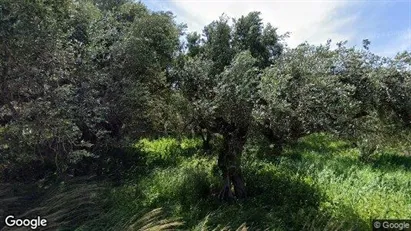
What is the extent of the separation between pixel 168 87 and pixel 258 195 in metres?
3.90

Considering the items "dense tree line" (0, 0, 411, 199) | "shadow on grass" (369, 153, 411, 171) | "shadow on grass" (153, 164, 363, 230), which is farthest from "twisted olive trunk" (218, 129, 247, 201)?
"shadow on grass" (369, 153, 411, 171)

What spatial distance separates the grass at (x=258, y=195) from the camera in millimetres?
6699

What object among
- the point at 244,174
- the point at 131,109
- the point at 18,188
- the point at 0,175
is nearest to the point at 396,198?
the point at 244,174

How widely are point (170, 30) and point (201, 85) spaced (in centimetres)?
266

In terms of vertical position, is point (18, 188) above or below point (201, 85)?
below

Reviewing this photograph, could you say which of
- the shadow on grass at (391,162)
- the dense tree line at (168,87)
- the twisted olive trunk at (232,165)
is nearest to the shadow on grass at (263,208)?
the twisted olive trunk at (232,165)

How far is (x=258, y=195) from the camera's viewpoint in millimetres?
8781

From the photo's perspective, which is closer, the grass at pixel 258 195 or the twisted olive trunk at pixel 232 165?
the grass at pixel 258 195

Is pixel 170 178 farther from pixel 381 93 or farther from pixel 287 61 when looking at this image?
pixel 381 93

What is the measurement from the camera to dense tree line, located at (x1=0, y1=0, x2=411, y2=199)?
642 cm

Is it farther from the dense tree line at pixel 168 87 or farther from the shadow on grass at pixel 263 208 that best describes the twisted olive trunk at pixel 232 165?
the shadow on grass at pixel 263 208

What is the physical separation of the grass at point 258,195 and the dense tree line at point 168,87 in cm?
78

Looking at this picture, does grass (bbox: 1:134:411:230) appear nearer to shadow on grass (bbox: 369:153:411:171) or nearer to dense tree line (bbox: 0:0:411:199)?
shadow on grass (bbox: 369:153:411:171)

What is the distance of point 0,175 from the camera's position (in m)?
8.91
